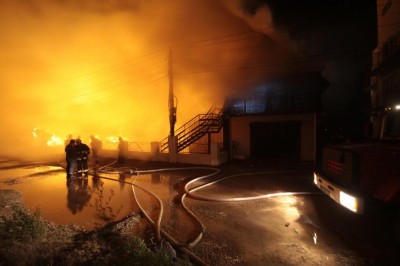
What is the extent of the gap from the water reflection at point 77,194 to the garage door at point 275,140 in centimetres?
1050

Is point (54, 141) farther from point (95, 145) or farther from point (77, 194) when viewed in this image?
point (77, 194)

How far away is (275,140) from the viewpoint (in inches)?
631

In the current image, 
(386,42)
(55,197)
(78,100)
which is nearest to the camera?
(55,197)

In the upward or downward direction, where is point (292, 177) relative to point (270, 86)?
downward

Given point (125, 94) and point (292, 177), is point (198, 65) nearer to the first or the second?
point (125, 94)

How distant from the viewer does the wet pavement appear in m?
4.21

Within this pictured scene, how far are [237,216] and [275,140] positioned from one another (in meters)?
10.9

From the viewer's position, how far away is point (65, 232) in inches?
196

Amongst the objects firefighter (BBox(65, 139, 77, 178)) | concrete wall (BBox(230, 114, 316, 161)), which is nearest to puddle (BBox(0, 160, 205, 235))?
firefighter (BBox(65, 139, 77, 178))

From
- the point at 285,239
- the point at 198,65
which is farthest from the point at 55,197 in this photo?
the point at 198,65

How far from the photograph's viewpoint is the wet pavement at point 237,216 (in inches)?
166

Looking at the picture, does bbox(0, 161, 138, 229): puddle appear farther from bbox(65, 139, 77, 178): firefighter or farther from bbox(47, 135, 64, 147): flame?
bbox(47, 135, 64, 147): flame

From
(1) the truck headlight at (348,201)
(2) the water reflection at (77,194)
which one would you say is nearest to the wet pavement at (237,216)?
(2) the water reflection at (77,194)

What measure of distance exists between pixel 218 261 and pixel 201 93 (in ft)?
51.3
